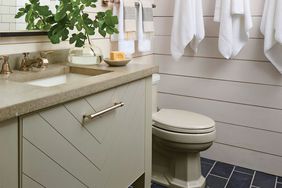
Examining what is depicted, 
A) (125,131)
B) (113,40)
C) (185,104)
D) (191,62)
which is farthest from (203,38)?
(125,131)

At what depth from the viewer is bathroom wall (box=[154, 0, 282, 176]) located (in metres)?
2.28

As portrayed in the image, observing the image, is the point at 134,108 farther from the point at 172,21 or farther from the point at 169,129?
the point at 172,21

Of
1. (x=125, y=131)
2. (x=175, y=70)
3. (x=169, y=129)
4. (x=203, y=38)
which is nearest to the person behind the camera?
(x=125, y=131)

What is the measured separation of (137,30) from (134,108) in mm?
836

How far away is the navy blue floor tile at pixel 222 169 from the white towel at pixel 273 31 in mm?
818

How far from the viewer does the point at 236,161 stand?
2.48 m

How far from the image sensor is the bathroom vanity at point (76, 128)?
92cm

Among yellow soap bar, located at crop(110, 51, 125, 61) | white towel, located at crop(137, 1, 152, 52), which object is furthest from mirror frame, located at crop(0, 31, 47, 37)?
white towel, located at crop(137, 1, 152, 52)

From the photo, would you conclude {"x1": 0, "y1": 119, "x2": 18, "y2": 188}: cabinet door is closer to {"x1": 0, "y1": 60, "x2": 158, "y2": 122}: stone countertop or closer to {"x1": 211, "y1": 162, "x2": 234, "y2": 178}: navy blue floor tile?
{"x1": 0, "y1": 60, "x2": 158, "y2": 122}: stone countertop

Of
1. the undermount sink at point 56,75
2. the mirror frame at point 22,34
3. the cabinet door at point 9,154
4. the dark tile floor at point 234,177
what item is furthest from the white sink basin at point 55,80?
the dark tile floor at point 234,177

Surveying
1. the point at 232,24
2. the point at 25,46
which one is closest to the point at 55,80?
the point at 25,46

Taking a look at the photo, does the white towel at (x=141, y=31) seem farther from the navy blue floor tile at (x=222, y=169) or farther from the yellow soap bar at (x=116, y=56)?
the navy blue floor tile at (x=222, y=169)

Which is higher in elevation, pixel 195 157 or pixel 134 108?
pixel 134 108

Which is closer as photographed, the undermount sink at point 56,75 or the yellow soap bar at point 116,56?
the undermount sink at point 56,75
